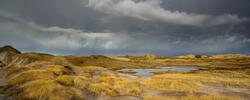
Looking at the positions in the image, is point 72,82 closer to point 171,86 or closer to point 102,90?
point 102,90

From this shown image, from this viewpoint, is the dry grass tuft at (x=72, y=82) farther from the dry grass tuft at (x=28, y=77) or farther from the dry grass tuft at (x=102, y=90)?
the dry grass tuft at (x=28, y=77)

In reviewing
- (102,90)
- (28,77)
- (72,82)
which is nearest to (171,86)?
(102,90)

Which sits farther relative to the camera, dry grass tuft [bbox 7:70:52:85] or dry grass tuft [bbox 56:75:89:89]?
dry grass tuft [bbox 7:70:52:85]

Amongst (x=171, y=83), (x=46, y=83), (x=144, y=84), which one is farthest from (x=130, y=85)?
(x=46, y=83)

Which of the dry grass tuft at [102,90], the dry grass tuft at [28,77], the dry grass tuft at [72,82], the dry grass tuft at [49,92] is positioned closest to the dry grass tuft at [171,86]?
the dry grass tuft at [102,90]

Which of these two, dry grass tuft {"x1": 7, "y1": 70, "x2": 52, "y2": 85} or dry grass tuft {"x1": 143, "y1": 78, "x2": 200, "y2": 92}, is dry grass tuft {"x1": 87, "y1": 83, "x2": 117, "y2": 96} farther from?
dry grass tuft {"x1": 7, "y1": 70, "x2": 52, "y2": 85}

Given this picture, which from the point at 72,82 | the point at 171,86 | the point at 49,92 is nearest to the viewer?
the point at 49,92

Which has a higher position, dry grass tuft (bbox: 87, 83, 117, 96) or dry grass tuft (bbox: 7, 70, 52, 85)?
dry grass tuft (bbox: 7, 70, 52, 85)

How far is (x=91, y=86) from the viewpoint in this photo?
43.8 meters

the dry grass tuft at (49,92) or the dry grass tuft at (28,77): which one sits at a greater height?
the dry grass tuft at (28,77)

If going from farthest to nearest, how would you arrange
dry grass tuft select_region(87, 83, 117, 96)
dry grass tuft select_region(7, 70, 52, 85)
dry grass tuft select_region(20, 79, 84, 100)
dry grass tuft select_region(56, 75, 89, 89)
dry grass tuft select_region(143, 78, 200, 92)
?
1. dry grass tuft select_region(7, 70, 52, 85)
2. dry grass tuft select_region(56, 75, 89, 89)
3. dry grass tuft select_region(143, 78, 200, 92)
4. dry grass tuft select_region(87, 83, 117, 96)
5. dry grass tuft select_region(20, 79, 84, 100)

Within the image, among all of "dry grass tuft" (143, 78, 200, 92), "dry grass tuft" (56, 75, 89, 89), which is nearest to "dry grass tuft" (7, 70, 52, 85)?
"dry grass tuft" (56, 75, 89, 89)

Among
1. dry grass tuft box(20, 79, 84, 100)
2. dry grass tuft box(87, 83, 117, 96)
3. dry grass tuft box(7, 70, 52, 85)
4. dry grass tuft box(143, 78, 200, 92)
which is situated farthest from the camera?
dry grass tuft box(7, 70, 52, 85)

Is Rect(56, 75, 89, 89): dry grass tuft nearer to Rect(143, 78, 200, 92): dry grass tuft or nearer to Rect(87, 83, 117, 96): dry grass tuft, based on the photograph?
Rect(87, 83, 117, 96): dry grass tuft
